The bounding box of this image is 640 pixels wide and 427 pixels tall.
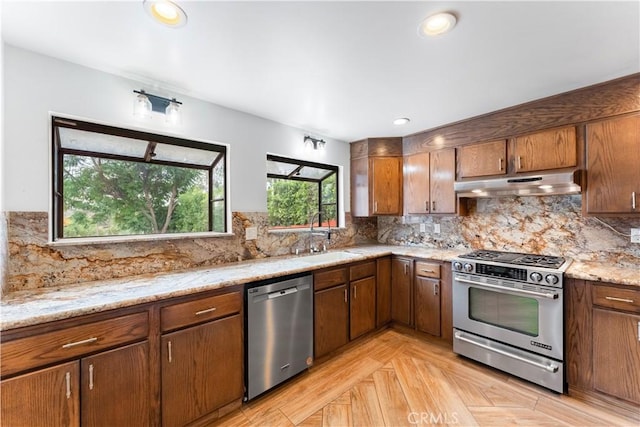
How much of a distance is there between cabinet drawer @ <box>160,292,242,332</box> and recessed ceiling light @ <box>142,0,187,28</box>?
156 centimetres

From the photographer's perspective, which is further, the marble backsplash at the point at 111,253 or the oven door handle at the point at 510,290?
the oven door handle at the point at 510,290

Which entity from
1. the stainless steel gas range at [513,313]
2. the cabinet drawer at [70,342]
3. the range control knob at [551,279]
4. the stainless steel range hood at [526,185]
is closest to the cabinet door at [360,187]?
the stainless steel range hood at [526,185]

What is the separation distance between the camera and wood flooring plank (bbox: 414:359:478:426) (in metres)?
1.76

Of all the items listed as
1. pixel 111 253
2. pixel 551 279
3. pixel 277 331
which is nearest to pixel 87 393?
pixel 111 253

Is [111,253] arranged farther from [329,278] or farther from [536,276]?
[536,276]

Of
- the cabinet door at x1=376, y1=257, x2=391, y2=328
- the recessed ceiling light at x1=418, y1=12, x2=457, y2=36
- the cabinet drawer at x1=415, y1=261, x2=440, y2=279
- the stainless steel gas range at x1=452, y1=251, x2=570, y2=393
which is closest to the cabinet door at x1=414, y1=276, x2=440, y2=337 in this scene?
the cabinet drawer at x1=415, y1=261, x2=440, y2=279

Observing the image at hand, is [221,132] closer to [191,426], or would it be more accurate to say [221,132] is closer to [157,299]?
[157,299]

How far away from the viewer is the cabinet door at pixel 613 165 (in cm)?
196

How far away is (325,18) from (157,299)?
1.78 m

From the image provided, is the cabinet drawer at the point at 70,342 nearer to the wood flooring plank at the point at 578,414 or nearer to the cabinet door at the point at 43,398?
the cabinet door at the point at 43,398

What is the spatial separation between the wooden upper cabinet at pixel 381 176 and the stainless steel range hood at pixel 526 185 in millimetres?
783

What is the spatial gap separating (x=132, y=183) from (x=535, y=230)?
3780mm

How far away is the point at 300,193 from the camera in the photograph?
3311 millimetres

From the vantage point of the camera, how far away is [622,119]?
6.53 ft
